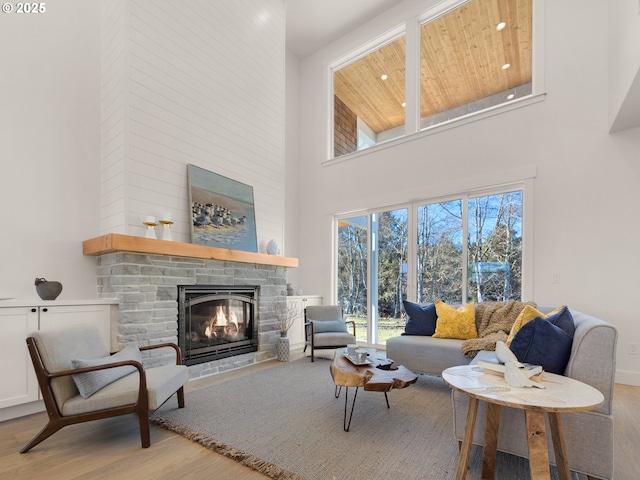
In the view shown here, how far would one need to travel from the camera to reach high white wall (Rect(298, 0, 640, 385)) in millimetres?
3637

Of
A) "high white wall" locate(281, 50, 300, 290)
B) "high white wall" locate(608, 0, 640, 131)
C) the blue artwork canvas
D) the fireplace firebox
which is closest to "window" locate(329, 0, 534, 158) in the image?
"high white wall" locate(281, 50, 300, 290)

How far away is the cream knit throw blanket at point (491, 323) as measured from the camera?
3.20 m

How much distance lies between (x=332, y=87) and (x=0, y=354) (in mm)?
6177

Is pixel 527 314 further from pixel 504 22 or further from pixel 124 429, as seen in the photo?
pixel 504 22

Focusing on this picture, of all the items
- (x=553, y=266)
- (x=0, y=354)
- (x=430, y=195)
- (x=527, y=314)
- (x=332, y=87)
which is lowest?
(x=0, y=354)

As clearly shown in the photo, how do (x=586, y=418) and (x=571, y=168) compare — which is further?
(x=571, y=168)

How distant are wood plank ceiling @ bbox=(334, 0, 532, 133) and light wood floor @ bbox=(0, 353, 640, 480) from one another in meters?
4.38

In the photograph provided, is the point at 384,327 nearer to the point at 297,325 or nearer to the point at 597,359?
the point at 297,325

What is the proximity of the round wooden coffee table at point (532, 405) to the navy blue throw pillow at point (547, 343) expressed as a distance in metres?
0.11

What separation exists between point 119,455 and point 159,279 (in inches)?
69.0

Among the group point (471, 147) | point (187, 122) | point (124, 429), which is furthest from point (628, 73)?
point (124, 429)

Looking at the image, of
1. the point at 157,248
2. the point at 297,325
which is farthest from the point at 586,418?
the point at 297,325

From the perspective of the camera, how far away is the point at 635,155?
3.62 metres

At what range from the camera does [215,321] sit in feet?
13.5
